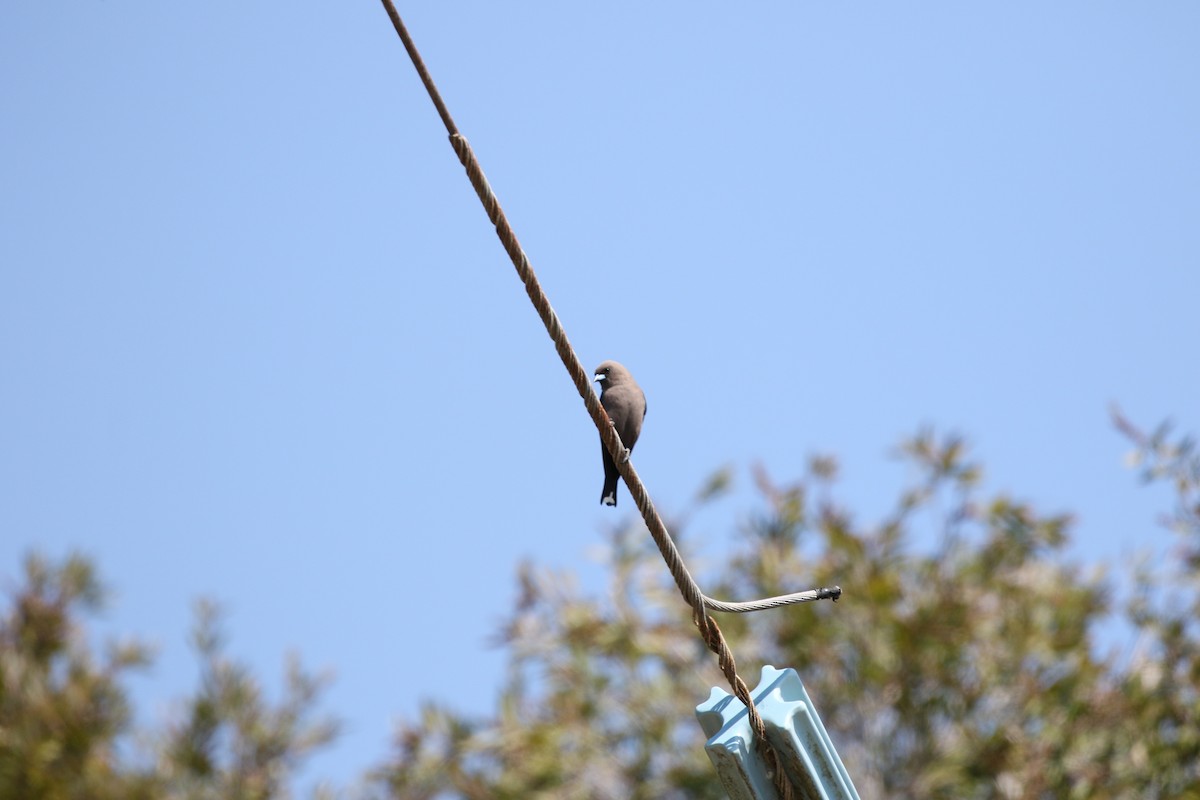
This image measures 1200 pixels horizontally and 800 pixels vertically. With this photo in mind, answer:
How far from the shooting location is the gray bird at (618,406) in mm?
7125

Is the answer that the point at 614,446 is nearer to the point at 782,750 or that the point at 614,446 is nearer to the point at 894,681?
the point at 782,750

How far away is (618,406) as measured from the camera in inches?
281

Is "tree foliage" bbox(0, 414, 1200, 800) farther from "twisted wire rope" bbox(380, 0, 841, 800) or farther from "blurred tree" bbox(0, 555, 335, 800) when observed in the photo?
"twisted wire rope" bbox(380, 0, 841, 800)

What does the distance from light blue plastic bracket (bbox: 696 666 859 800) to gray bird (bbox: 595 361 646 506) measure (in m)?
3.07

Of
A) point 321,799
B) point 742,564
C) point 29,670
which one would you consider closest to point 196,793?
point 321,799

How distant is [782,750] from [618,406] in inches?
132

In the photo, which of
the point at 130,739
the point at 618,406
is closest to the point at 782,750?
the point at 618,406

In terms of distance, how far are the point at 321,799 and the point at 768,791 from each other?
786 centimetres

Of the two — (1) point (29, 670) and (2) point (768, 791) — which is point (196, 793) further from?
(2) point (768, 791)

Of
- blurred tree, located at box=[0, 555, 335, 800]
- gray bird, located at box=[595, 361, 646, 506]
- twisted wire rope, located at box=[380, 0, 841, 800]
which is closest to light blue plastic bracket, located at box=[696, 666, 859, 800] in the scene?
twisted wire rope, located at box=[380, 0, 841, 800]

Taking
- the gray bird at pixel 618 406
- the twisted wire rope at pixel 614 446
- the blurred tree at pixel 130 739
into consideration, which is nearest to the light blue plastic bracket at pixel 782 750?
the twisted wire rope at pixel 614 446

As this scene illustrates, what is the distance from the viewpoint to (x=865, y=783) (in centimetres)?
1177

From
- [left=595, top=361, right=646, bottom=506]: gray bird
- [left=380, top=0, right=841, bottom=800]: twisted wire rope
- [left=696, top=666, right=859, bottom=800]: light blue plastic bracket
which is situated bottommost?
[left=696, top=666, right=859, bottom=800]: light blue plastic bracket

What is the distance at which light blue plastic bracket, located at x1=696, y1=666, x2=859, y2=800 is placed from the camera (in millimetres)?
3896
